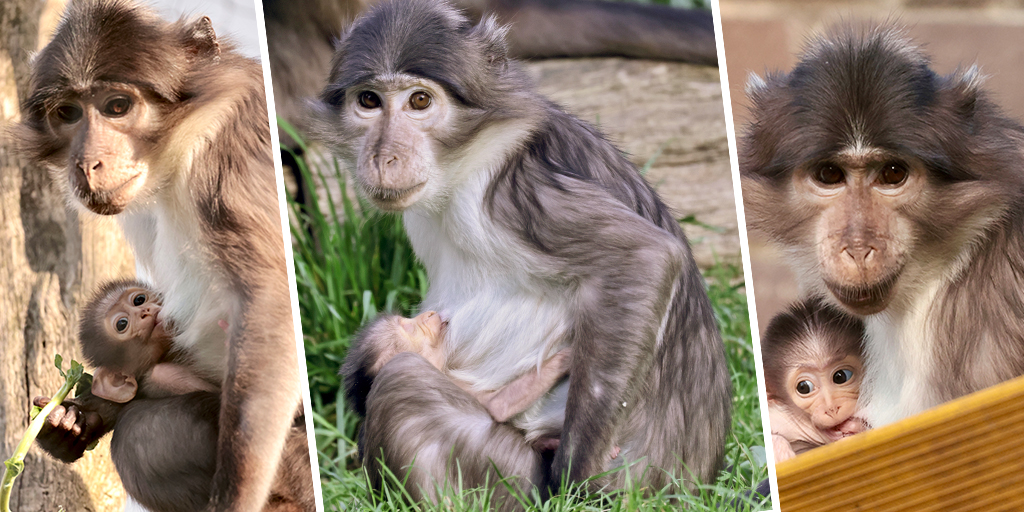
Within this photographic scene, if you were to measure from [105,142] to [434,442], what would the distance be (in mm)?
973

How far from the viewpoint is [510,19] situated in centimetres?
285

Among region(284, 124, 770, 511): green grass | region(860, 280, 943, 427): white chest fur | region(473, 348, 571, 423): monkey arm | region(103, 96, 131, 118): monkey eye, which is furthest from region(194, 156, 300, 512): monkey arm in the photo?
region(860, 280, 943, 427): white chest fur

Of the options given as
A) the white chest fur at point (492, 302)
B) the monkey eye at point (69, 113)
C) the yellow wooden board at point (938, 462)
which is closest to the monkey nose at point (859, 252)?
the yellow wooden board at point (938, 462)

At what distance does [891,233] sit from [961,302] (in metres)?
0.24

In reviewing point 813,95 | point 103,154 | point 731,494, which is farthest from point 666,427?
point 103,154

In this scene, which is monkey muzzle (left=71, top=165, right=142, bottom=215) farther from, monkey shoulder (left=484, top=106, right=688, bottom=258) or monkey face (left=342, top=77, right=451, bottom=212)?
monkey shoulder (left=484, top=106, right=688, bottom=258)

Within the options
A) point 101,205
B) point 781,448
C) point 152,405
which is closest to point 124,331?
point 152,405

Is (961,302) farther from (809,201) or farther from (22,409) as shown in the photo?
(22,409)

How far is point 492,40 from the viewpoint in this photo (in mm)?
2143

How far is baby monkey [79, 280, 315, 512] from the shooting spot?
6.57 feet

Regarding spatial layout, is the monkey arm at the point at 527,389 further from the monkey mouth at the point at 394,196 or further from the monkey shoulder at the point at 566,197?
the monkey mouth at the point at 394,196

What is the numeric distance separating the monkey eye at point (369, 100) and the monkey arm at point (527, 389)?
71 centimetres

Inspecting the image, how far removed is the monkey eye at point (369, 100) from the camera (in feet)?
6.79

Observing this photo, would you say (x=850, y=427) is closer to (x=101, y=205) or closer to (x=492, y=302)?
(x=492, y=302)
